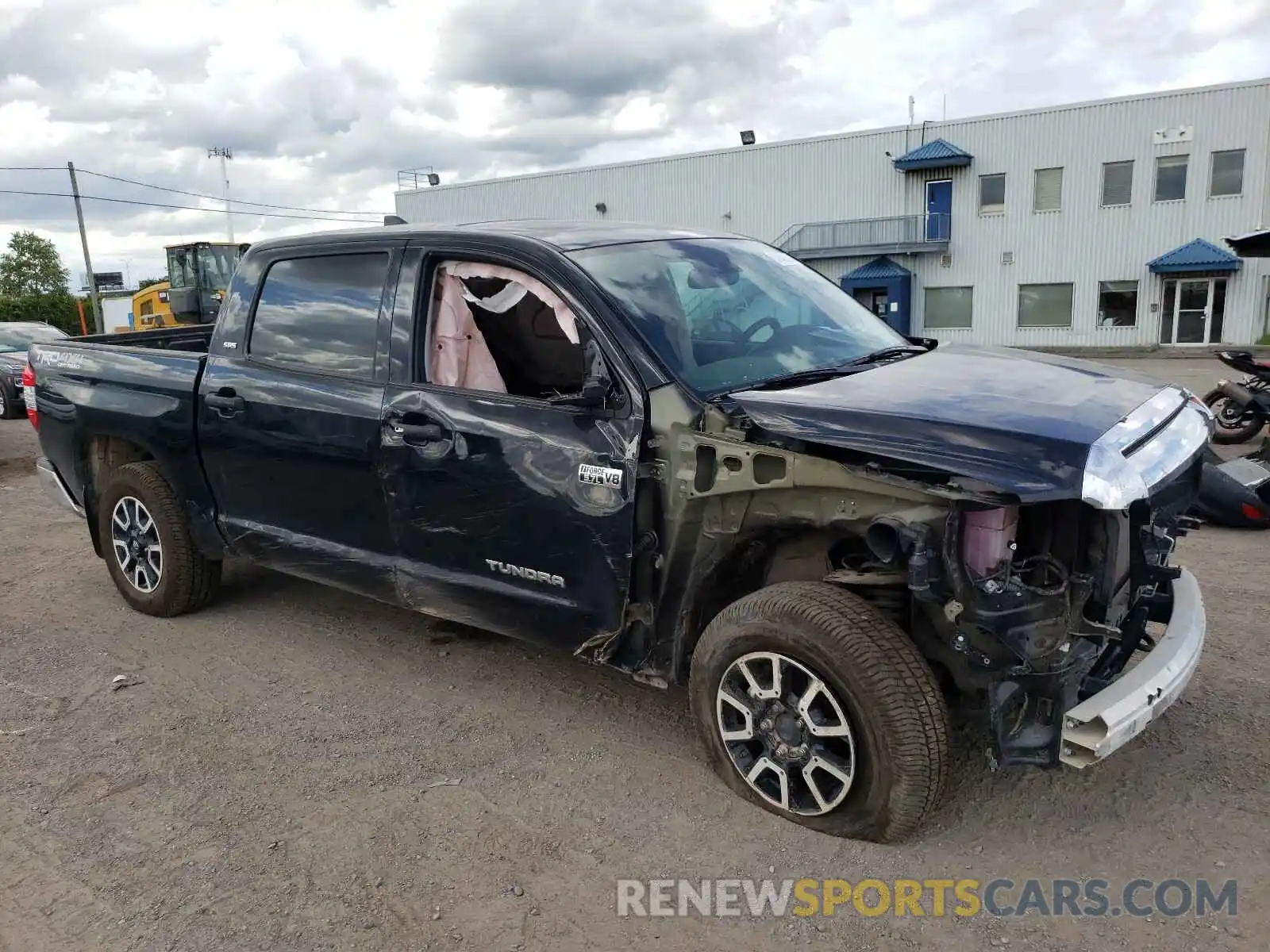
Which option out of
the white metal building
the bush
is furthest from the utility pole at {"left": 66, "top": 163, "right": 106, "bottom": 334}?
the white metal building

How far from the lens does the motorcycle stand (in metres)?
9.26

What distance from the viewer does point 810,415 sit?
299 cm

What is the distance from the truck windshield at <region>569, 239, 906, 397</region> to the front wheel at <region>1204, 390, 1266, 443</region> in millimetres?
7001

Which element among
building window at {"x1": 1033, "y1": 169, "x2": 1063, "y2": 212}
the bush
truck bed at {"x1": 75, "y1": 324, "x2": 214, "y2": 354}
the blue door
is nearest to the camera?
truck bed at {"x1": 75, "y1": 324, "x2": 214, "y2": 354}

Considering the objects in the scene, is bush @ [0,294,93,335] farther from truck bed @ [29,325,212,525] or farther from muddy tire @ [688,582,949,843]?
muddy tire @ [688,582,949,843]

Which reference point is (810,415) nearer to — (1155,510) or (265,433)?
(1155,510)

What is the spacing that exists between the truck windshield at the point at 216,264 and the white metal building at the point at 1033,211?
1262cm

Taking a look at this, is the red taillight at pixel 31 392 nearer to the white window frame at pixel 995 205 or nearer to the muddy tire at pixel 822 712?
the muddy tire at pixel 822 712

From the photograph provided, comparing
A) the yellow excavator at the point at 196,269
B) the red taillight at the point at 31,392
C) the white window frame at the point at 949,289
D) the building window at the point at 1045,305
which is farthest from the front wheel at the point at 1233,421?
the white window frame at the point at 949,289

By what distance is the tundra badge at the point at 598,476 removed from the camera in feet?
10.9

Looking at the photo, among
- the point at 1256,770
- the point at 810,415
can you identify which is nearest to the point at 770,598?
the point at 810,415

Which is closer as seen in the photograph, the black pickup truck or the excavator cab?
the black pickup truck

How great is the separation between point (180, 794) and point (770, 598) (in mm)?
2245

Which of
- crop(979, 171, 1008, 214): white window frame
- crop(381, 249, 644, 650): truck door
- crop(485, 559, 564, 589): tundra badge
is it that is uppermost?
crop(979, 171, 1008, 214): white window frame
